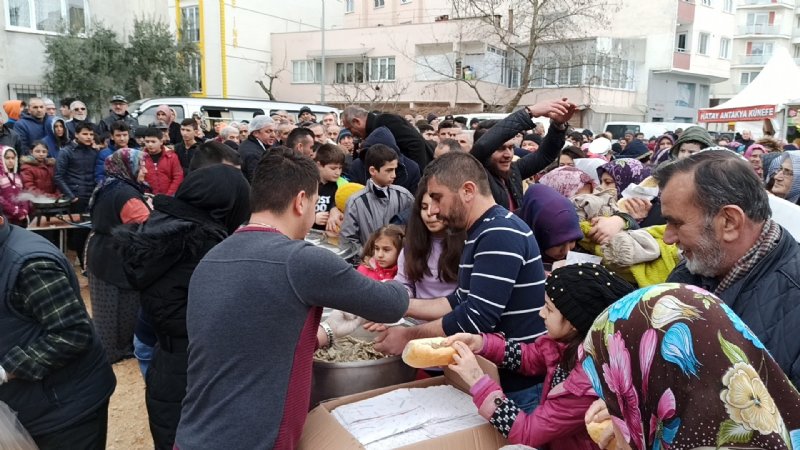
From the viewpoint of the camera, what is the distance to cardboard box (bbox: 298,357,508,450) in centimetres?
183

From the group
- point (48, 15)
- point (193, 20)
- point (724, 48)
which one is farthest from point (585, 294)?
point (724, 48)

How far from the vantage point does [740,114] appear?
15.0m

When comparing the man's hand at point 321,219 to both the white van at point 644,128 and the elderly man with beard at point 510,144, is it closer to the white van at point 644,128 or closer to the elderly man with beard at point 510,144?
the elderly man with beard at point 510,144

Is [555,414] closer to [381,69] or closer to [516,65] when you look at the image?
[516,65]

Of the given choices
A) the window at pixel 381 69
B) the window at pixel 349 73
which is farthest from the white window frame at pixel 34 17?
the window at pixel 381 69

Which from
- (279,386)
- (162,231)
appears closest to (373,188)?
(162,231)

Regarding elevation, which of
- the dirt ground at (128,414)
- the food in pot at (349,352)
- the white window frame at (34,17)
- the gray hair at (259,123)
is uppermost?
the white window frame at (34,17)

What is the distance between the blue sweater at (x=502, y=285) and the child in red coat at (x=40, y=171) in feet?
24.6

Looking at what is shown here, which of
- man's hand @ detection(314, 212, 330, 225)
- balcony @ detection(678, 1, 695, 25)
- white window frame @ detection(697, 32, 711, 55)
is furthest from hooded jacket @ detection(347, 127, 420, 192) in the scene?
white window frame @ detection(697, 32, 711, 55)

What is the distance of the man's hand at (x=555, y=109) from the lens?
361 centimetres

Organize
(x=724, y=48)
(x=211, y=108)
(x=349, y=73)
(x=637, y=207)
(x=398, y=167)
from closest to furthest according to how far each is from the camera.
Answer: (x=637, y=207) → (x=398, y=167) → (x=211, y=108) → (x=349, y=73) → (x=724, y=48)

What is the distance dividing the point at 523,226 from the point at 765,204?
92 centimetres

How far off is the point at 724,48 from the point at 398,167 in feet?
138

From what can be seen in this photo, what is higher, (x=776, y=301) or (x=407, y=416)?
(x=776, y=301)
